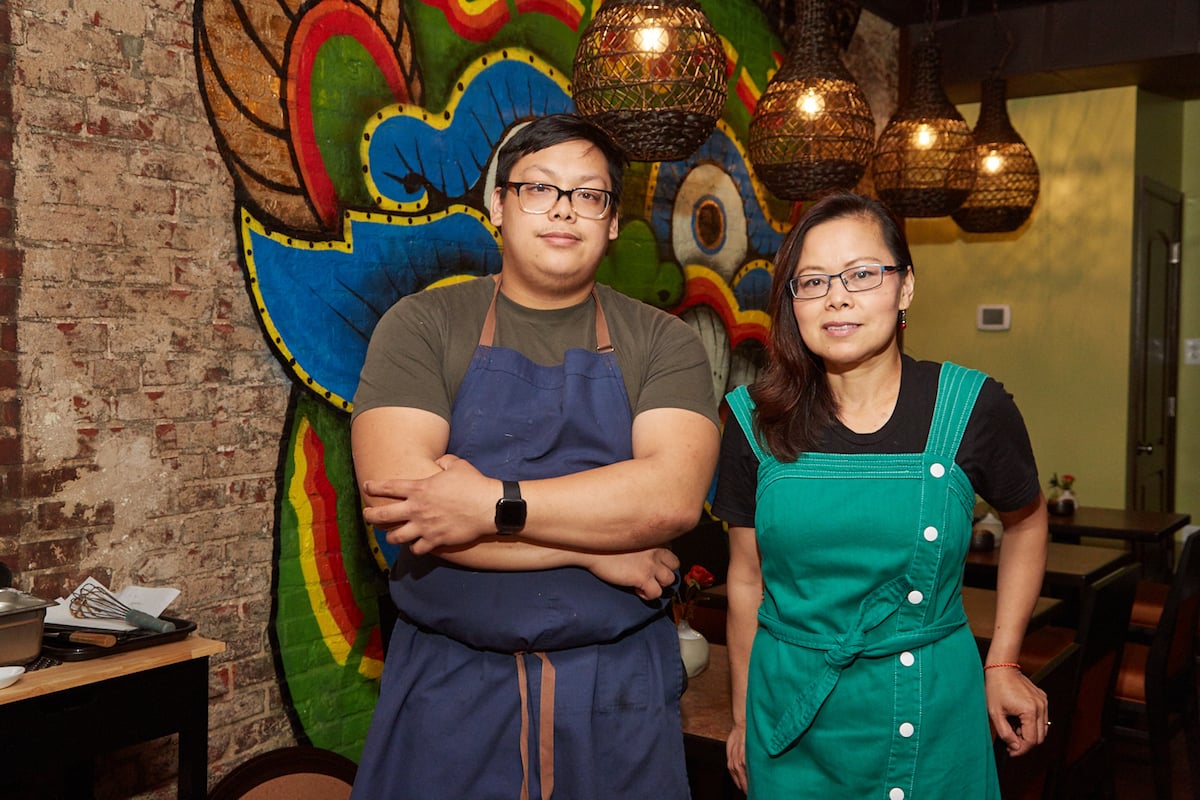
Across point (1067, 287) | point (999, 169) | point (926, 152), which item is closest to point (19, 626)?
point (926, 152)

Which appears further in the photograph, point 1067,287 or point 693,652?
point 1067,287

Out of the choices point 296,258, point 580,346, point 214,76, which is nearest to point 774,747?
point 580,346

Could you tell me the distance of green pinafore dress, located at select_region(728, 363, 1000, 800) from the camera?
179cm

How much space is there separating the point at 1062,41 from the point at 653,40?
4.43 meters

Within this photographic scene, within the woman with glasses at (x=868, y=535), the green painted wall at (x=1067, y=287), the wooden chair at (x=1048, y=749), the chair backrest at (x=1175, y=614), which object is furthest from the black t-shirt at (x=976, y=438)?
the green painted wall at (x=1067, y=287)

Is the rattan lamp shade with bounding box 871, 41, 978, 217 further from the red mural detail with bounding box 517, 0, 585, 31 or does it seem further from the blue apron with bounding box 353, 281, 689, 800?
the blue apron with bounding box 353, 281, 689, 800

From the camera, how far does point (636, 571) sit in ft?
5.86

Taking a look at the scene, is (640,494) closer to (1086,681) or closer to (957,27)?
(1086,681)

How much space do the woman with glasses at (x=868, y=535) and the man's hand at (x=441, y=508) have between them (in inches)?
20.1

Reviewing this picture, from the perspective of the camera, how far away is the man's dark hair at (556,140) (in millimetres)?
1894

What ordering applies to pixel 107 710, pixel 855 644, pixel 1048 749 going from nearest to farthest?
1. pixel 855 644
2. pixel 107 710
3. pixel 1048 749

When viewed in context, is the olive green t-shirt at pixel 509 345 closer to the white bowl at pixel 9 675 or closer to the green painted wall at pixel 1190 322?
the white bowl at pixel 9 675

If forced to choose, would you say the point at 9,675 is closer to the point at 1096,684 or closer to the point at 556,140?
the point at 556,140

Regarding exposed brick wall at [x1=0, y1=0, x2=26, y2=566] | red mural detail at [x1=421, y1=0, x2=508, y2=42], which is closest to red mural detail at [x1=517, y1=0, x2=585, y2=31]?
red mural detail at [x1=421, y1=0, x2=508, y2=42]
